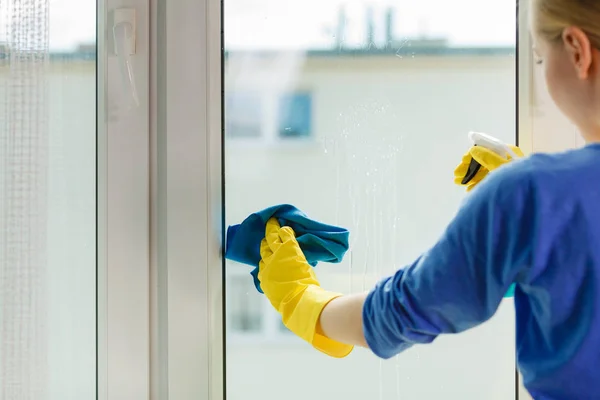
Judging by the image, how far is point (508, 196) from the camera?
0.68 m

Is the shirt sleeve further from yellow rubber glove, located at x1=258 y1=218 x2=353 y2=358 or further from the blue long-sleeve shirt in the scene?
yellow rubber glove, located at x1=258 y1=218 x2=353 y2=358

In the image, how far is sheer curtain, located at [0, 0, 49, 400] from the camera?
83 cm

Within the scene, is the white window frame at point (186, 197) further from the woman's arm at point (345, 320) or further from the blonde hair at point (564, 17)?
the blonde hair at point (564, 17)

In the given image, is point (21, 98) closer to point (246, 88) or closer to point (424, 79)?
point (246, 88)

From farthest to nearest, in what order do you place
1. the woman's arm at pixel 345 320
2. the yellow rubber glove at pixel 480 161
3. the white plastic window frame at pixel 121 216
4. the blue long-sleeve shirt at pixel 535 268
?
the white plastic window frame at pixel 121 216 → the yellow rubber glove at pixel 480 161 → the woman's arm at pixel 345 320 → the blue long-sleeve shirt at pixel 535 268

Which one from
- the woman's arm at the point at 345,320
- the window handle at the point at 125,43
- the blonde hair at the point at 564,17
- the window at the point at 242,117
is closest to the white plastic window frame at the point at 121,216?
the window handle at the point at 125,43

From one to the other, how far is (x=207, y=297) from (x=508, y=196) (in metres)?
0.54

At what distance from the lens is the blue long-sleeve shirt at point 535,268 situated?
2.21 ft

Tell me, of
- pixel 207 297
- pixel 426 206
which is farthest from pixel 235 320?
pixel 426 206

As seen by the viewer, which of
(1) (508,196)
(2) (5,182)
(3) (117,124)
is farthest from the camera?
(3) (117,124)

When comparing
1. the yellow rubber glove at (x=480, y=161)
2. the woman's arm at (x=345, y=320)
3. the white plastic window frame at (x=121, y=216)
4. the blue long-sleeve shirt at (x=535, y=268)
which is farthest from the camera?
the white plastic window frame at (x=121, y=216)

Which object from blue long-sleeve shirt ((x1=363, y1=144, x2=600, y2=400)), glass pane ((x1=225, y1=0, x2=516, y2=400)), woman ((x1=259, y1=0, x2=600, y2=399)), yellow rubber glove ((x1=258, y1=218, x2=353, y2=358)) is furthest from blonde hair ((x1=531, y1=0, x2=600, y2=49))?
yellow rubber glove ((x1=258, y1=218, x2=353, y2=358))

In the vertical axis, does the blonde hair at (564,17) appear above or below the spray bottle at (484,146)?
above

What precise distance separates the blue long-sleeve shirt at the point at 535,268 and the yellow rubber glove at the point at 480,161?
0.23 metres
